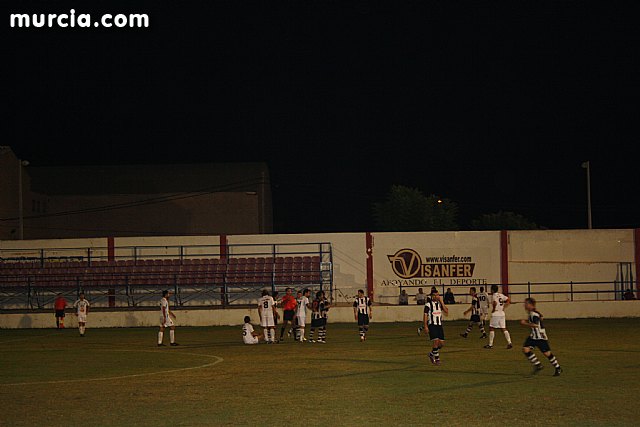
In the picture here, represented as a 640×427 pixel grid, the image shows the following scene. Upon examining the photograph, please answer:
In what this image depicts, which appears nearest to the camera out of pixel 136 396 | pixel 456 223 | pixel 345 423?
pixel 345 423

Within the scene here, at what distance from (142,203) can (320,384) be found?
179 ft

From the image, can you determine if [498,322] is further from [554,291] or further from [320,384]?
[554,291]

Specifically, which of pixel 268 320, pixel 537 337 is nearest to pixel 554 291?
pixel 268 320

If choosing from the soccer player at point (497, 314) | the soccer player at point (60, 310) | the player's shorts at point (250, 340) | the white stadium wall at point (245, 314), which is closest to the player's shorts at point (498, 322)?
the soccer player at point (497, 314)

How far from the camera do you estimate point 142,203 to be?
70188mm

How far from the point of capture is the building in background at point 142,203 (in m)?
69.0

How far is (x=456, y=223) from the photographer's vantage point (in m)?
108

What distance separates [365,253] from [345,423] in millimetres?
34402

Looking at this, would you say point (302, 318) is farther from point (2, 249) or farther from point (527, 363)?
point (2, 249)

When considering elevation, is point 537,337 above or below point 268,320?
above

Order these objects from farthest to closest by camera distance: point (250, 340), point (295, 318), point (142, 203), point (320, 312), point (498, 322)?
point (142, 203) < point (295, 318) < point (320, 312) < point (250, 340) < point (498, 322)

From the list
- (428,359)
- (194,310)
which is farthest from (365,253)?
(428,359)

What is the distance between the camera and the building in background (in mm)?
69000

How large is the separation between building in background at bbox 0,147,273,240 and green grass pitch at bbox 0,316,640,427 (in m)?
39.3
